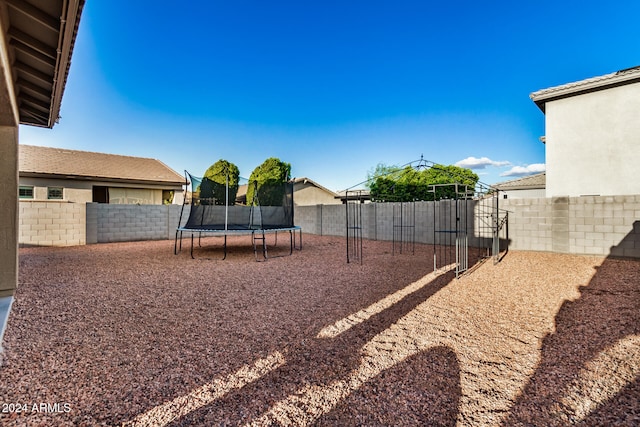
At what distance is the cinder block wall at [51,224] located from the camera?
18.8ft

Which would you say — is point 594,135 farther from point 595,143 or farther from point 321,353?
point 321,353

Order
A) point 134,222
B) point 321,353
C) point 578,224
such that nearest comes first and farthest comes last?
point 321,353
point 578,224
point 134,222

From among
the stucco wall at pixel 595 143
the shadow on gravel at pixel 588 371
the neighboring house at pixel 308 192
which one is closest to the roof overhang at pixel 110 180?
the neighboring house at pixel 308 192

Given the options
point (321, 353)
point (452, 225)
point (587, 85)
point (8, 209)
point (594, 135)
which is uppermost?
point (587, 85)

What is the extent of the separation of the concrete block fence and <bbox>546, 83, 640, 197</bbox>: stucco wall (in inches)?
104

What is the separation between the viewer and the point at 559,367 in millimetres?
1423

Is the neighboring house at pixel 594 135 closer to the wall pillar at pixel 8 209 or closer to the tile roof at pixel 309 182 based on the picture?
the wall pillar at pixel 8 209

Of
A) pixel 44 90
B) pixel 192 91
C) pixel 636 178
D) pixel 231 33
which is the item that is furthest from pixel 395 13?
pixel 44 90

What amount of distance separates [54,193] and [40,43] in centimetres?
966

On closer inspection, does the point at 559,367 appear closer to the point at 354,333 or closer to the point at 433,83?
the point at 354,333

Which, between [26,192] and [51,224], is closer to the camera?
[51,224]

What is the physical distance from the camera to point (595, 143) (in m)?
6.57

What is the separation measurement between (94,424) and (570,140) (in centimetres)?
942

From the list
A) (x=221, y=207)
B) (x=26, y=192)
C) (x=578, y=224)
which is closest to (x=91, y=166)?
(x=26, y=192)
